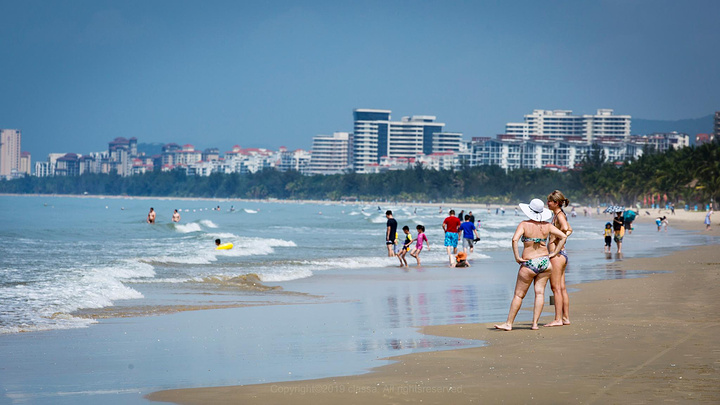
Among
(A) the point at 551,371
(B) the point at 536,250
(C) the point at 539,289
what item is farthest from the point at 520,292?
(A) the point at 551,371

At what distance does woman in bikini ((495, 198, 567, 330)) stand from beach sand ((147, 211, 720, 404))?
39cm

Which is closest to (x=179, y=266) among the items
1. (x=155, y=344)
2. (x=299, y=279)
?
(x=299, y=279)

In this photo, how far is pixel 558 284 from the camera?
35.6 feet

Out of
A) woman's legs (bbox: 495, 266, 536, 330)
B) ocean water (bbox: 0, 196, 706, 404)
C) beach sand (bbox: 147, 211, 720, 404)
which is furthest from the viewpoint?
woman's legs (bbox: 495, 266, 536, 330)

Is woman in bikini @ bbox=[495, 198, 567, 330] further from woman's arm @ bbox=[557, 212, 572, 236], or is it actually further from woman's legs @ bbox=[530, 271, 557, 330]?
woman's arm @ bbox=[557, 212, 572, 236]

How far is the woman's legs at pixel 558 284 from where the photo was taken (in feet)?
35.1

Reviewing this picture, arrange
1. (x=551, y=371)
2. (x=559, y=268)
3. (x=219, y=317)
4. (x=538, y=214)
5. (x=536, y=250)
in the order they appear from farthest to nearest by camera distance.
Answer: (x=219, y=317) < (x=559, y=268) < (x=536, y=250) < (x=538, y=214) < (x=551, y=371)

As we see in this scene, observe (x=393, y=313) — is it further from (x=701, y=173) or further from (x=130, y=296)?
(x=701, y=173)

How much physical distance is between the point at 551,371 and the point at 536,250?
2.71 m

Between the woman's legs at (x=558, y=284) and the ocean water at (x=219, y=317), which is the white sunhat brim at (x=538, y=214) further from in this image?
the ocean water at (x=219, y=317)

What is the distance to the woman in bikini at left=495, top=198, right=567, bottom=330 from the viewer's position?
34.1 feet

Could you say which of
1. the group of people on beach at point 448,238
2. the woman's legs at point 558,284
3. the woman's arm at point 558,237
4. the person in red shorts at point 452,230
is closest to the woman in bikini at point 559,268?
the woman's legs at point 558,284

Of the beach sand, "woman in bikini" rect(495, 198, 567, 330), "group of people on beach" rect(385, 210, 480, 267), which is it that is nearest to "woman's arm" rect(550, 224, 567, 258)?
"woman in bikini" rect(495, 198, 567, 330)

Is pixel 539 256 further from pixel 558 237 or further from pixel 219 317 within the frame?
pixel 219 317
